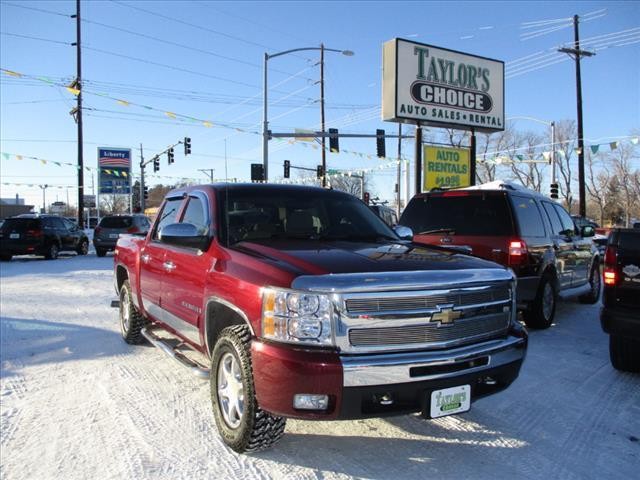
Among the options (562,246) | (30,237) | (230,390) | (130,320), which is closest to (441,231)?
(562,246)

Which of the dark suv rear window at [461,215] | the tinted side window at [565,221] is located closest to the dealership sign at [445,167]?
the tinted side window at [565,221]

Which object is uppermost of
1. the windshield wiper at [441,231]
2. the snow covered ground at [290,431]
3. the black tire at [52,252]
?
the windshield wiper at [441,231]

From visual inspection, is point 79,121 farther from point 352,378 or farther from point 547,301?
point 352,378

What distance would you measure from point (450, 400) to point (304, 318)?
3.34ft

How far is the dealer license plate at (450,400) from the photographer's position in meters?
3.15

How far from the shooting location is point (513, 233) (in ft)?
22.7

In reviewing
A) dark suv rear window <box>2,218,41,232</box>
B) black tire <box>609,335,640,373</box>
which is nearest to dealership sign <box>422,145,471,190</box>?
black tire <box>609,335,640,373</box>

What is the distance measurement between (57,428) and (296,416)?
2.04 metres

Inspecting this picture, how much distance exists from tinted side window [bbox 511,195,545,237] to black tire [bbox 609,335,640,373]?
6.62 feet

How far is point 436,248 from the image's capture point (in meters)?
4.30

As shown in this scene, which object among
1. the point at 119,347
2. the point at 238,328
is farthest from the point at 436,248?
the point at 119,347

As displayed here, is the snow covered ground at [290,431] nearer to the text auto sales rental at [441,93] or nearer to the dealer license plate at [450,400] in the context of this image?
the dealer license plate at [450,400]

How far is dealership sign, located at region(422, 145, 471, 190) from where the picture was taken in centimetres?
1589

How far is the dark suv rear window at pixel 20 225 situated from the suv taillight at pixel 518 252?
16.9 meters
